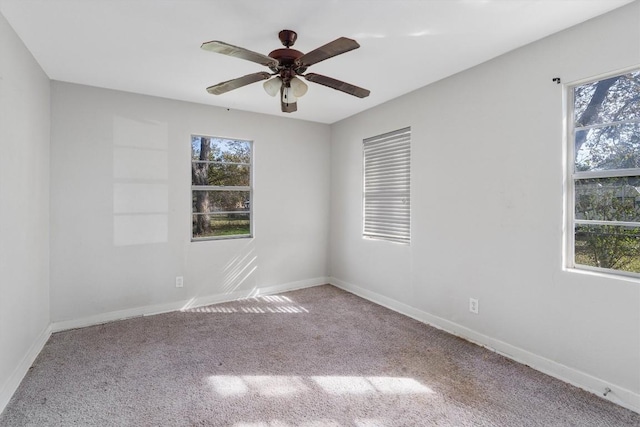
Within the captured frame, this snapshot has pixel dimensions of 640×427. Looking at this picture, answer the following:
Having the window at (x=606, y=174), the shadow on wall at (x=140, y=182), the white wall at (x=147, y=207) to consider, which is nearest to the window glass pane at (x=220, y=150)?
the white wall at (x=147, y=207)

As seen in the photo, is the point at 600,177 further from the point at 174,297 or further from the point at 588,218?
the point at 174,297

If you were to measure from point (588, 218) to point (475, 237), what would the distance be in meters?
0.82

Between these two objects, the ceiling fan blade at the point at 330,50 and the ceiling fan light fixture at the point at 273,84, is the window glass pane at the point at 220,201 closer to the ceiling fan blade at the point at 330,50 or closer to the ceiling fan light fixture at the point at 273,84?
the ceiling fan light fixture at the point at 273,84

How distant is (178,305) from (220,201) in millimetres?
1314

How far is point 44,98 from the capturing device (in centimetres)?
293

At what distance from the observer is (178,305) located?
12.4 feet

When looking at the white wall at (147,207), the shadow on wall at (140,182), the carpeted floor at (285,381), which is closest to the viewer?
the carpeted floor at (285,381)

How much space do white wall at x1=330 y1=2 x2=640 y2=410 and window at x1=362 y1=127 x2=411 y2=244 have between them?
15cm

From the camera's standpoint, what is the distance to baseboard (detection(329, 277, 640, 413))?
2002mm

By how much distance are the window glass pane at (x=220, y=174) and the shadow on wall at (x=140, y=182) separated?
351 millimetres

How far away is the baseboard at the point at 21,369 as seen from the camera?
2021mm

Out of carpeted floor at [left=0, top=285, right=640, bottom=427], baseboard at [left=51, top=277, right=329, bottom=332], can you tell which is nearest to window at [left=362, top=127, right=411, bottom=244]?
carpeted floor at [left=0, top=285, right=640, bottom=427]

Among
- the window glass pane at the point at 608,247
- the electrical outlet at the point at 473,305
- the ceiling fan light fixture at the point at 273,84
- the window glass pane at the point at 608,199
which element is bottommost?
the electrical outlet at the point at 473,305

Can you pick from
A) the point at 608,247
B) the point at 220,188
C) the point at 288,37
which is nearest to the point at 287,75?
the point at 288,37
